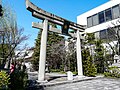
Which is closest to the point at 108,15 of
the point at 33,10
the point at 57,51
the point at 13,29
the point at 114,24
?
the point at 114,24

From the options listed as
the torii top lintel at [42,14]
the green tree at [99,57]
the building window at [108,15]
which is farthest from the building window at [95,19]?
the torii top lintel at [42,14]

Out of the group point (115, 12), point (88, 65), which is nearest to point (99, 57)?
point (88, 65)

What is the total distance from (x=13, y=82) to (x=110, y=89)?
5.75 metres

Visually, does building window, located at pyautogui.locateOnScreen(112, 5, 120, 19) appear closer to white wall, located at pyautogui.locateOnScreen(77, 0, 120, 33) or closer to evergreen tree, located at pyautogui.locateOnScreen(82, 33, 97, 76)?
white wall, located at pyautogui.locateOnScreen(77, 0, 120, 33)

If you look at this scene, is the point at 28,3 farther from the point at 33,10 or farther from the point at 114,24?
the point at 114,24

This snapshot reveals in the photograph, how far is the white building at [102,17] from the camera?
2462cm

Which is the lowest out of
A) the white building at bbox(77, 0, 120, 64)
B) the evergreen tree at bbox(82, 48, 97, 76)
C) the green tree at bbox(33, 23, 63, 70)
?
the evergreen tree at bbox(82, 48, 97, 76)

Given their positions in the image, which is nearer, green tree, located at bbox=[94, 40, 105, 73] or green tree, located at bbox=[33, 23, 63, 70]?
green tree, located at bbox=[94, 40, 105, 73]

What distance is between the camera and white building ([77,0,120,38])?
80.8ft

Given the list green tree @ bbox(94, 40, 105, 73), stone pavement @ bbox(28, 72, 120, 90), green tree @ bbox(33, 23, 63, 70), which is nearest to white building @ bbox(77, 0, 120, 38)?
green tree @ bbox(94, 40, 105, 73)

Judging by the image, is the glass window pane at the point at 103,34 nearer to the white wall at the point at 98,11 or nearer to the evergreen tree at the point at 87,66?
the white wall at the point at 98,11

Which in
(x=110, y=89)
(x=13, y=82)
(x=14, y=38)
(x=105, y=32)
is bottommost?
(x=110, y=89)

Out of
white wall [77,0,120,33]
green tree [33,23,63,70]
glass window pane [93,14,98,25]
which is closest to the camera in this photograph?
white wall [77,0,120,33]

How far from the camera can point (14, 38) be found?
21.2 m
